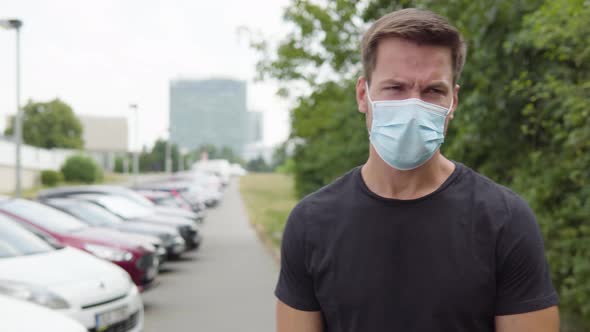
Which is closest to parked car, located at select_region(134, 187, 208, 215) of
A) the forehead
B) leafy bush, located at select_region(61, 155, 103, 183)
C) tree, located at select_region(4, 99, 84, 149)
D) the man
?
the man

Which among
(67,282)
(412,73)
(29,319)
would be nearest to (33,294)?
(67,282)

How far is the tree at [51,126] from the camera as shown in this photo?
87875mm

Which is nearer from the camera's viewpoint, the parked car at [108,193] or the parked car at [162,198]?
the parked car at [108,193]

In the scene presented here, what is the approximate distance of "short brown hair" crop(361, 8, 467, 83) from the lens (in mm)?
1978

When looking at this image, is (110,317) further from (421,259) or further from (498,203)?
(498,203)

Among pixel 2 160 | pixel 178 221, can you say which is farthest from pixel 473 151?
pixel 2 160

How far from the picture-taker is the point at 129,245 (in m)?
9.88

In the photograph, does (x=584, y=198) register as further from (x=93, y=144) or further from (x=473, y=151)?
(x=93, y=144)

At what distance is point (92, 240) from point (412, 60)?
836 cm

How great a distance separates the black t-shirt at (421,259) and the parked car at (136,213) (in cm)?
1204

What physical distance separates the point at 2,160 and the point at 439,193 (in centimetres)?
5156

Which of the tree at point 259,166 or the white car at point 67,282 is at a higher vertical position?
the white car at point 67,282

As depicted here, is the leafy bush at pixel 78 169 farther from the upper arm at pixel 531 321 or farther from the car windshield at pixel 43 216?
the upper arm at pixel 531 321

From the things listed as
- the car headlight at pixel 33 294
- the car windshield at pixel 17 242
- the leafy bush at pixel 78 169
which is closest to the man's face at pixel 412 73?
the car headlight at pixel 33 294
